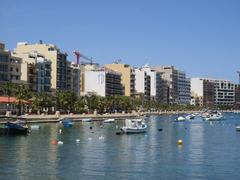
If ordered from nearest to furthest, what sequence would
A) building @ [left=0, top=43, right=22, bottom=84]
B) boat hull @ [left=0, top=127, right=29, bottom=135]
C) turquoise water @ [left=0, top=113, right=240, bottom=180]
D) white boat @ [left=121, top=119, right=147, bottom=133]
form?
turquoise water @ [left=0, top=113, right=240, bottom=180] < boat hull @ [left=0, top=127, right=29, bottom=135] < white boat @ [left=121, top=119, right=147, bottom=133] < building @ [left=0, top=43, right=22, bottom=84]

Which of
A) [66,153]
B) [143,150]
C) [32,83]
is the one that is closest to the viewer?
[66,153]

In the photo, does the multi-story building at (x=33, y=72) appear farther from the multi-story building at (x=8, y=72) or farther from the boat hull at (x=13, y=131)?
the boat hull at (x=13, y=131)

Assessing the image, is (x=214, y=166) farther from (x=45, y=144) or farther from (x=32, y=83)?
(x=32, y=83)

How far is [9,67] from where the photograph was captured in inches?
6914

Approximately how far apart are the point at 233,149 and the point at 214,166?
68.6 feet

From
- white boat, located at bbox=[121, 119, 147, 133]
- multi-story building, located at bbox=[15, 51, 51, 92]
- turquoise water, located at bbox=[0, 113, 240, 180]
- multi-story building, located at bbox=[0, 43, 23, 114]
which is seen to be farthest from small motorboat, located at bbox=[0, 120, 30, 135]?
multi-story building, located at bbox=[15, 51, 51, 92]

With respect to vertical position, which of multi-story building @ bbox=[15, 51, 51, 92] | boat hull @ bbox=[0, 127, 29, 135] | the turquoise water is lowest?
the turquoise water

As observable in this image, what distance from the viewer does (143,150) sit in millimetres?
73250

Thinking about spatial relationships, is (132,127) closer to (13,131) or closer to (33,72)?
(13,131)

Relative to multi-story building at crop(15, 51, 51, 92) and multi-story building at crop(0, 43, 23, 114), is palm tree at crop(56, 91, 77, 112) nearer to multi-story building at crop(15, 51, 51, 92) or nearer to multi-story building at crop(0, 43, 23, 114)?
multi-story building at crop(15, 51, 51, 92)

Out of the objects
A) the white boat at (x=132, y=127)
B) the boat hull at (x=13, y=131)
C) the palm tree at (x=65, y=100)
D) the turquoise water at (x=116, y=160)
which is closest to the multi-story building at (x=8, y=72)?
the palm tree at (x=65, y=100)

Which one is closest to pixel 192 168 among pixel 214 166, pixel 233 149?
pixel 214 166

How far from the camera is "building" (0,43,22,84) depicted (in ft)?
563

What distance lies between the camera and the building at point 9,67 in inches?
6757
